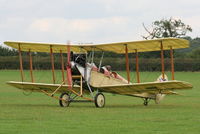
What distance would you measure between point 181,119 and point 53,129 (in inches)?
143

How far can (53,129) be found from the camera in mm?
11812

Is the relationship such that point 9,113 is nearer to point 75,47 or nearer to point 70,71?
point 70,71

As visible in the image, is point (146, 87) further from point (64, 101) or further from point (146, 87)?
point (64, 101)

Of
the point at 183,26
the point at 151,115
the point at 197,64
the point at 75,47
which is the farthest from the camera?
the point at 183,26

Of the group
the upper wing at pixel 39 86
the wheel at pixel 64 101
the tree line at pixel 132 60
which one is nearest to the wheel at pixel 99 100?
the wheel at pixel 64 101

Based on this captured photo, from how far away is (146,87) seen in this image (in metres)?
18.8

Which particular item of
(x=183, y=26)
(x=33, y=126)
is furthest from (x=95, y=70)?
(x=183, y=26)

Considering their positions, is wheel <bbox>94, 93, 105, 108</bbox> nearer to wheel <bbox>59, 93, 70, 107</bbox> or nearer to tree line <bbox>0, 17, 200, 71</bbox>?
wheel <bbox>59, 93, 70, 107</bbox>

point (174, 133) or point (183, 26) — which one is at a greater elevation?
point (183, 26)

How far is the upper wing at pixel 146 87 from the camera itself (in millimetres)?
18069

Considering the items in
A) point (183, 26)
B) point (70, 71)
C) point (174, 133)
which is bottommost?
point (174, 133)

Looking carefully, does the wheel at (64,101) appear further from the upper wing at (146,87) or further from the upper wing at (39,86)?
the upper wing at (146,87)

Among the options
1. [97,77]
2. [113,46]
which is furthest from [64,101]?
[113,46]

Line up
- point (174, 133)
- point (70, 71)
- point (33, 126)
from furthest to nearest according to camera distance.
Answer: point (70, 71) → point (33, 126) → point (174, 133)
